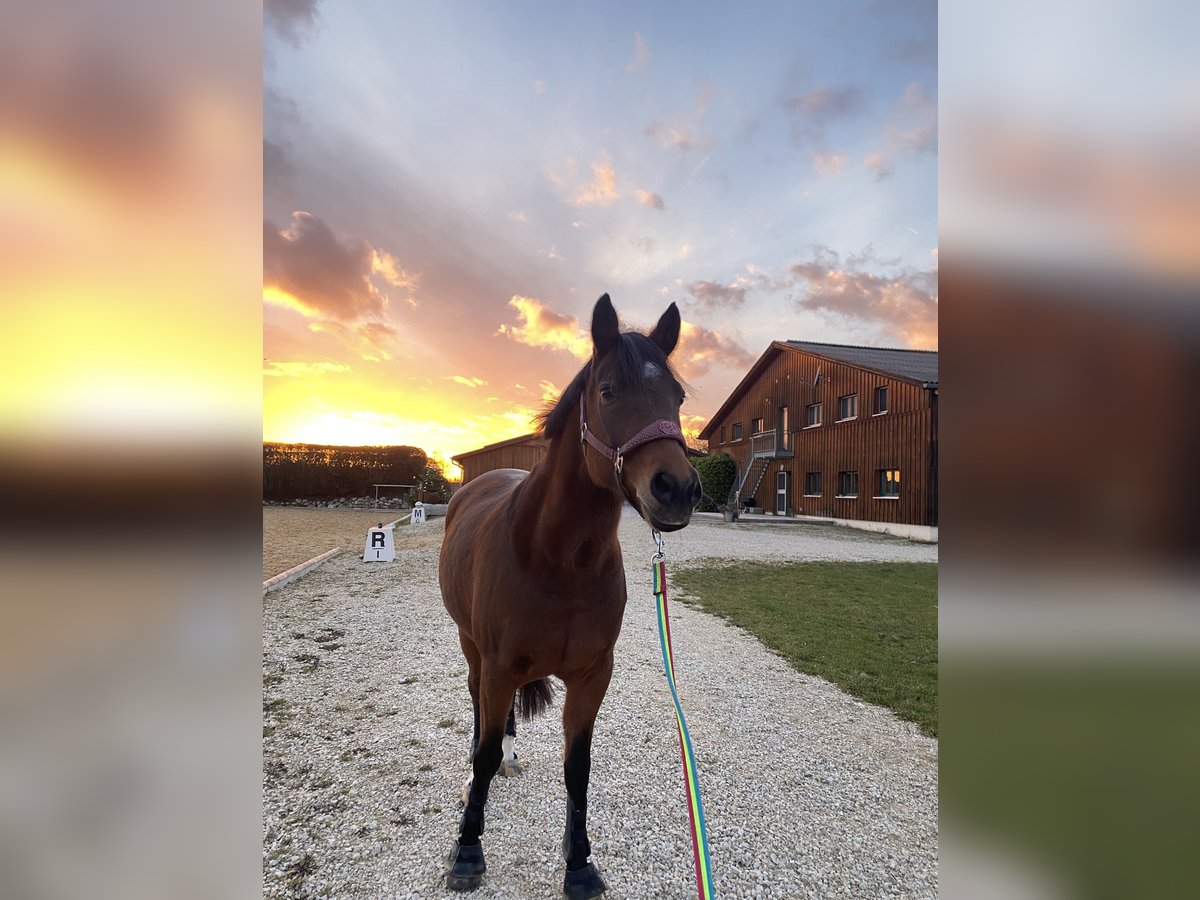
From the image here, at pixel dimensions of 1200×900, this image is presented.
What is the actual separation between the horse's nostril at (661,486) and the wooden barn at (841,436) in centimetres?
1710

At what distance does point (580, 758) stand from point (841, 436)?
2255 centimetres

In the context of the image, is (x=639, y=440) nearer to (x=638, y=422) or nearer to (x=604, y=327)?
(x=638, y=422)

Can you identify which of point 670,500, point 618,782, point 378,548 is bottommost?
point 618,782

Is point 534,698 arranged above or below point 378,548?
above

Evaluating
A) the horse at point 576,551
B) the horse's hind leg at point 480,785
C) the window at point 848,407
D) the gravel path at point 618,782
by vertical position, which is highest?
the window at point 848,407

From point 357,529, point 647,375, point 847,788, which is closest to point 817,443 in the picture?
point 357,529

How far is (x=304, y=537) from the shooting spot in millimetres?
14617

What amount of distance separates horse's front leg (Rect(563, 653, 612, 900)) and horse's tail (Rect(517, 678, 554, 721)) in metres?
0.56

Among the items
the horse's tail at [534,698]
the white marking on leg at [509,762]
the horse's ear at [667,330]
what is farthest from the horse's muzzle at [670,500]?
the white marking on leg at [509,762]

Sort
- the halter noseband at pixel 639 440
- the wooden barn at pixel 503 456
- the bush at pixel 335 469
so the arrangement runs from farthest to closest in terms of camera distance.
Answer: the wooden barn at pixel 503 456 → the bush at pixel 335 469 → the halter noseband at pixel 639 440

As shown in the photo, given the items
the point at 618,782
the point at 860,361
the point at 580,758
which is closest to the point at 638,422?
the point at 580,758

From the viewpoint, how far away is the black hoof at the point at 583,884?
2.41 m

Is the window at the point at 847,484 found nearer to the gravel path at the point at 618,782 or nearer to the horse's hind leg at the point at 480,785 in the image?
the gravel path at the point at 618,782
